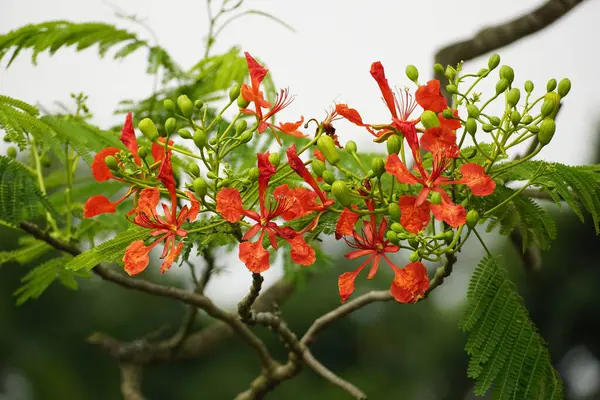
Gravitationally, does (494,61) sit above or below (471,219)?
above

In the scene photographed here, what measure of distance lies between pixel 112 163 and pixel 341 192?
39 centimetres

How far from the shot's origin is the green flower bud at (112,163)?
1.40 meters

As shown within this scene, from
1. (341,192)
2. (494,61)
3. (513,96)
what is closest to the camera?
(341,192)

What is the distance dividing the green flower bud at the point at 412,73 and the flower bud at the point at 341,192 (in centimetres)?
31

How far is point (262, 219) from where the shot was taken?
1449mm

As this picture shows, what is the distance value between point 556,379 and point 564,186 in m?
0.38

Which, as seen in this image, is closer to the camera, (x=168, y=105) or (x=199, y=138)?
(x=199, y=138)

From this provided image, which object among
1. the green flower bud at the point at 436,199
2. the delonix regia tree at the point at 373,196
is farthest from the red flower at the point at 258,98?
the green flower bud at the point at 436,199

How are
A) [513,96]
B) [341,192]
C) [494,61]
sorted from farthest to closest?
[494,61] → [513,96] → [341,192]

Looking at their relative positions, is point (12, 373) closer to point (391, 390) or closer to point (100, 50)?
point (391, 390)

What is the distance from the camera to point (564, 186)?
1.59 metres

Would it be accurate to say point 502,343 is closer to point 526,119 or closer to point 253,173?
point 526,119

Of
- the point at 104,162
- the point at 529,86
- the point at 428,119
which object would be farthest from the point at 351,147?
the point at 104,162

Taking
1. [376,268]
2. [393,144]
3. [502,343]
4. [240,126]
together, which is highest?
[240,126]
